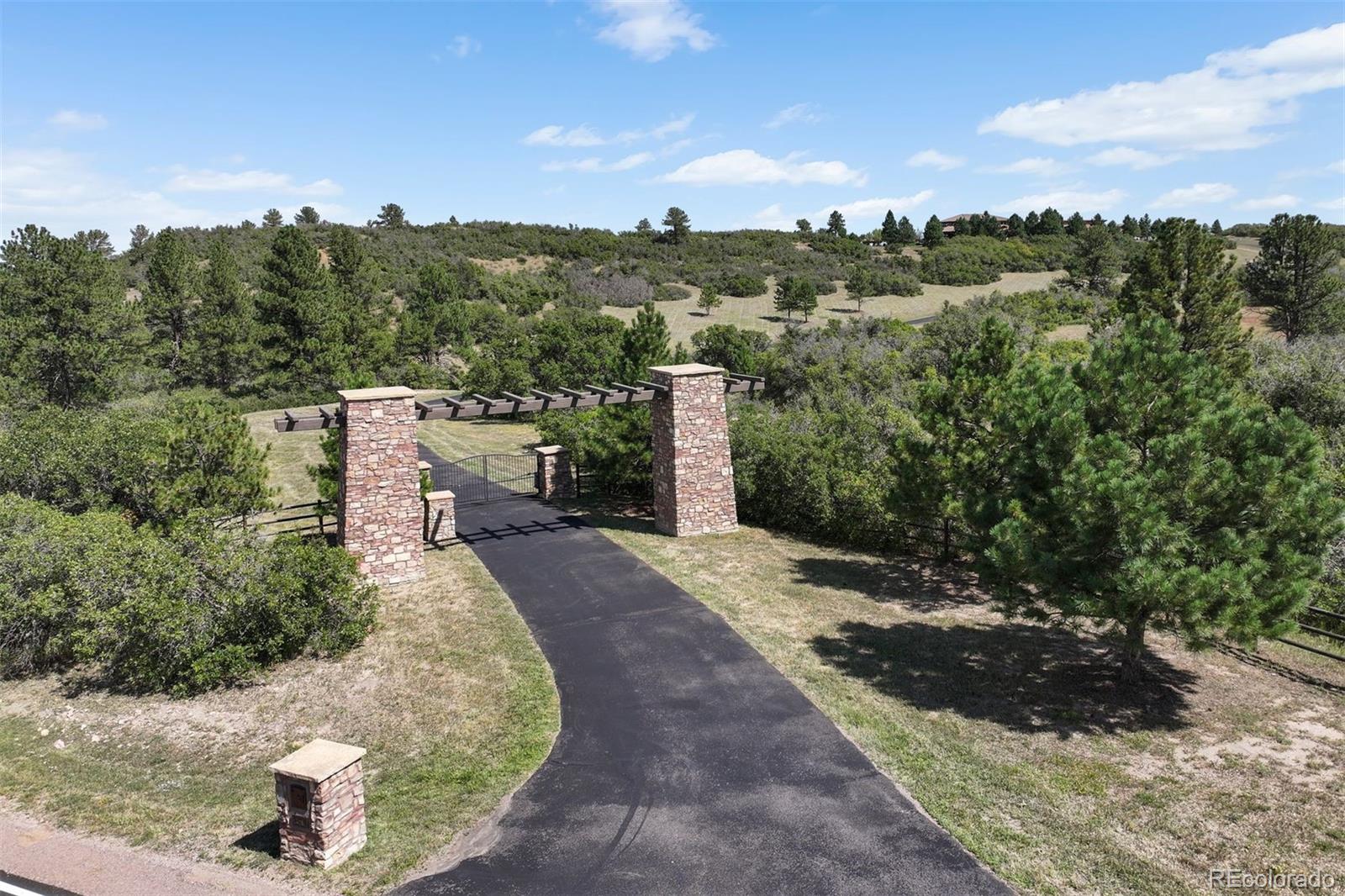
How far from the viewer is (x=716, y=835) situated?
26.8ft

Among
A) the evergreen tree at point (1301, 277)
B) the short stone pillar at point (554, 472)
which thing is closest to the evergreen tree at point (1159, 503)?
the short stone pillar at point (554, 472)

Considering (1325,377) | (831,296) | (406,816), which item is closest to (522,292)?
(831,296)

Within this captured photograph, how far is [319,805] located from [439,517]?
12.0 meters

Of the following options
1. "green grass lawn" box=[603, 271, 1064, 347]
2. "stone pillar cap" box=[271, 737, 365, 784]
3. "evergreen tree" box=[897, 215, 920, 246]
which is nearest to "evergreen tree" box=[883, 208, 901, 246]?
"evergreen tree" box=[897, 215, 920, 246]

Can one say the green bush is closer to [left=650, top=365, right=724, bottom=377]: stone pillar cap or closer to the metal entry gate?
[left=650, top=365, right=724, bottom=377]: stone pillar cap

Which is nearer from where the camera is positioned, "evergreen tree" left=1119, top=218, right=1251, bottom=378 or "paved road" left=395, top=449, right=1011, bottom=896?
"paved road" left=395, top=449, right=1011, bottom=896

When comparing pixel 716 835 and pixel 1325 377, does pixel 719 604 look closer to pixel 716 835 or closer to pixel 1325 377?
pixel 716 835

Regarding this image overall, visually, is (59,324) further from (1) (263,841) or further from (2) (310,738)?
(1) (263,841)

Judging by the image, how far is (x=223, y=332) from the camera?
42469 millimetres

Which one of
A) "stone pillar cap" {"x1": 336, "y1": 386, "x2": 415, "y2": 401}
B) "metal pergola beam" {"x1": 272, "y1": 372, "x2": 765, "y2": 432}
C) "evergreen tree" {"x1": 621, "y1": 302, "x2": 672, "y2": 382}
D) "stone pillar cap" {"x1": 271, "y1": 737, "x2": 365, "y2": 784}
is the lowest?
"stone pillar cap" {"x1": 271, "y1": 737, "x2": 365, "y2": 784}

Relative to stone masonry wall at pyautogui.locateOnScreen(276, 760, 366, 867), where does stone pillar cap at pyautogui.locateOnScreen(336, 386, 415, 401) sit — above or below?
above

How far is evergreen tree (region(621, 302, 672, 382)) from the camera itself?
74.4 feet

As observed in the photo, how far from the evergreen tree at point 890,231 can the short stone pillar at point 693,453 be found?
8214 cm

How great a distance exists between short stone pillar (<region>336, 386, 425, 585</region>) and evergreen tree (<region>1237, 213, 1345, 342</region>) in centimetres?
4466
